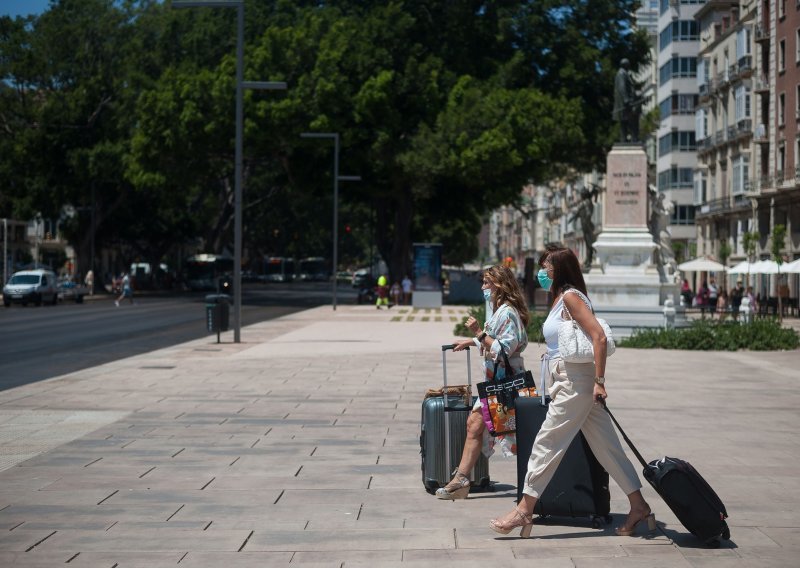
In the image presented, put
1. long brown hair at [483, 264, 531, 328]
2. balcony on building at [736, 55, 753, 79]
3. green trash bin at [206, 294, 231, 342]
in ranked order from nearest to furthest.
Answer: long brown hair at [483, 264, 531, 328] → green trash bin at [206, 294, 231, 342] → balcony on building at [736, 55, 753, 79]

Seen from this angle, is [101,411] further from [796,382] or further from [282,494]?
[796,382]

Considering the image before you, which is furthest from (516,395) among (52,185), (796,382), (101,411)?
(52,185)

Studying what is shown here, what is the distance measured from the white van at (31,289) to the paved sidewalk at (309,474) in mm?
39901

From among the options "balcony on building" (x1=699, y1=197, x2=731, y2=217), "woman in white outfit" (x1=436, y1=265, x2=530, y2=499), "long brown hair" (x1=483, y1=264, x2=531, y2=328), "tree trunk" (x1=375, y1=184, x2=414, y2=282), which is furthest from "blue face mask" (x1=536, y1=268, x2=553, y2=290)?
"balcony on building" (x1=699, y1=197, x2=731, y2=217)

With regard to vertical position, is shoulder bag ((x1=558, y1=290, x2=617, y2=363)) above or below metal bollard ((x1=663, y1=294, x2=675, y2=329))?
above

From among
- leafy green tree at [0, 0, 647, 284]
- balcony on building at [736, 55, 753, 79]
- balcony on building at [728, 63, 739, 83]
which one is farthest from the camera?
balcony on building at [728, 63, 739, 83]

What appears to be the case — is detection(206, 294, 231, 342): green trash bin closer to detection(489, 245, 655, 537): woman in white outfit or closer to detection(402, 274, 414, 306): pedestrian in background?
detection(489, 245, 655, 537): woman in white outfit

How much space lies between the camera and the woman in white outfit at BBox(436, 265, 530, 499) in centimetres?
884

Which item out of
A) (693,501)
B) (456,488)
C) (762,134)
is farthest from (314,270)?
(693,501)

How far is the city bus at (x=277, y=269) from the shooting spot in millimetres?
140375

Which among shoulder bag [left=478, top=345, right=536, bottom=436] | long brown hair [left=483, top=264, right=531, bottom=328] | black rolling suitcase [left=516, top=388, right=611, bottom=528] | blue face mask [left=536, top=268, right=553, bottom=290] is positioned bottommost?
black rolling suitcase [left=516, top=388, right=611, bottom=528]

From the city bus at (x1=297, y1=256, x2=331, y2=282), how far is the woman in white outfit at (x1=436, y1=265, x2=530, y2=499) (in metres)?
141

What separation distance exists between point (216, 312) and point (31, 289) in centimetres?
3343

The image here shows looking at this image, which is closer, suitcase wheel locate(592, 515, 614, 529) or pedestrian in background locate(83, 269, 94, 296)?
suitcase wheel locate(592, 515, 614, 529)
